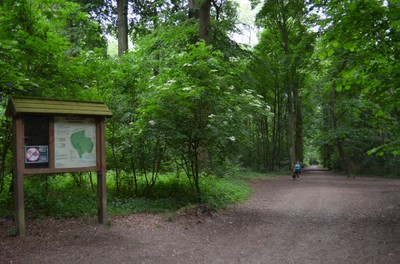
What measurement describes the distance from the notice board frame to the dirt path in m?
0.60

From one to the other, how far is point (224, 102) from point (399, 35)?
4153 millimetres

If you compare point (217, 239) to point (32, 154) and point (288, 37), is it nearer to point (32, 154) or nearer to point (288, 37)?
point (32, 154)

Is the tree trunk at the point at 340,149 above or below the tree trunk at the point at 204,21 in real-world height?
below

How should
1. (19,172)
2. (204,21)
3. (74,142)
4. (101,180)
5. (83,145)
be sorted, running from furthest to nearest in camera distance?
1. (204,21)
2. (101,180)
3. (83,145)
4. (74,142)
5. (19,172)

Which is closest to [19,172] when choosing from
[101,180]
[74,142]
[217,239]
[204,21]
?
[74,142]

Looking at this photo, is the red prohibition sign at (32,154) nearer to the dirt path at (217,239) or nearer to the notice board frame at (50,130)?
the notice board frame at (50,130)

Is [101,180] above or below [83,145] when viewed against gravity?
below

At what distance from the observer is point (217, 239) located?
22.5ft

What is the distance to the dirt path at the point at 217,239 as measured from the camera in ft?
17.5

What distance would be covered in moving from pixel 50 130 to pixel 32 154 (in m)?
0.56

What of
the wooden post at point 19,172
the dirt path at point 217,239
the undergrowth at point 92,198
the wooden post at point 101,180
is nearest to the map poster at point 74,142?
the wooden post at point 101,180

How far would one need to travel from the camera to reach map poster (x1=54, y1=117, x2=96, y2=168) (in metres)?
6.41

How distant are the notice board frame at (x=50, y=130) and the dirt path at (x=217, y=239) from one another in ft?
1.96

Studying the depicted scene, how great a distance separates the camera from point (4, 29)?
20.8 feet
